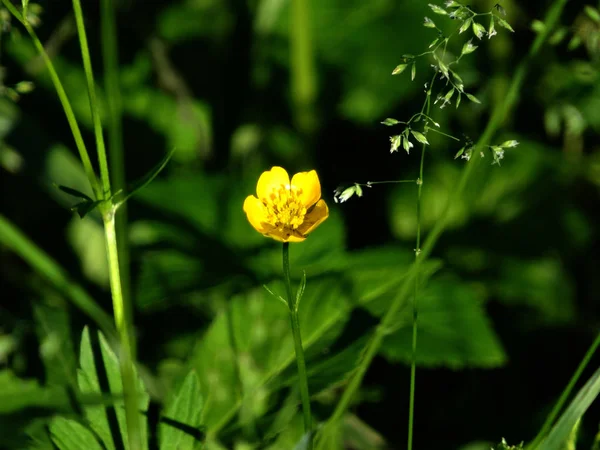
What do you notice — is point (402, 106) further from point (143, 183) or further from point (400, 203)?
point (143, 183)

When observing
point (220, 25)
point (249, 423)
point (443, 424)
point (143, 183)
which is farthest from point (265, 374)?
point (220, 25)

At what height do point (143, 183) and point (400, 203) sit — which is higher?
point (143, 183)

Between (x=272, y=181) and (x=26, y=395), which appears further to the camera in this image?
(x=272, y=181)

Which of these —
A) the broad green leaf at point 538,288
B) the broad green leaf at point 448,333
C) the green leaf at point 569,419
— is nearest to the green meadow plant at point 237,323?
the green leaf at point 569,419

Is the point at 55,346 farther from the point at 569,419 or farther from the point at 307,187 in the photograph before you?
the point at 569,419

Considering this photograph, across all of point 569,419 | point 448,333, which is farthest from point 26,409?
point 448,333

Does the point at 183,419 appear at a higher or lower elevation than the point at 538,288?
higher

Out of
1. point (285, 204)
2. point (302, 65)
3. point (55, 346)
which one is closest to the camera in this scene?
point (55, 346)
